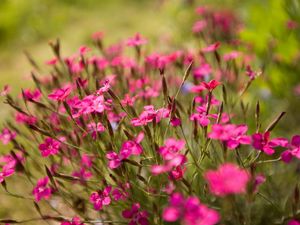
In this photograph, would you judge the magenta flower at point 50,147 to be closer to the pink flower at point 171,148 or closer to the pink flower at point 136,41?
the pink flower at point 171,148

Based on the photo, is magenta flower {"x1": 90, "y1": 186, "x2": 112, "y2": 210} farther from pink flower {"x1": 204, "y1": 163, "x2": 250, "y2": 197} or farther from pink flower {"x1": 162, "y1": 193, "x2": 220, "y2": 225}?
pink flower {"x1": 204, "y1": 163, "x2": 250, "y2": 197}

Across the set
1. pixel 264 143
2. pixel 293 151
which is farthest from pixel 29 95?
pixel 293 151

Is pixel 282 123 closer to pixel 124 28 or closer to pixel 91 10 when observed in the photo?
pixel 124 28

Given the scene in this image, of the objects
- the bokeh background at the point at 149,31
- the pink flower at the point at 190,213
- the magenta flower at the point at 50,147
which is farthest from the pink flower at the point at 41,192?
the bokeh background at the point at 149,31

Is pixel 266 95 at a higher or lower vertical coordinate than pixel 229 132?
lower

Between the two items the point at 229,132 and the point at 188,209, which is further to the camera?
the point at 229,132

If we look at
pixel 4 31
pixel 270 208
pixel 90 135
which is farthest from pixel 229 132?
pixel 4 31
